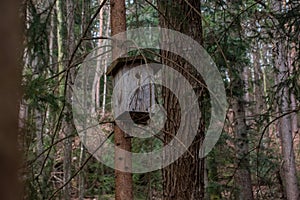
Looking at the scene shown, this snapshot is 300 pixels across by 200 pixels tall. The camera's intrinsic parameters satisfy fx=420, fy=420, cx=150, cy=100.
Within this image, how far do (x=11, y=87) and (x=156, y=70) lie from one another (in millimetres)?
3044

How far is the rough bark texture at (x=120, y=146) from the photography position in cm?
297

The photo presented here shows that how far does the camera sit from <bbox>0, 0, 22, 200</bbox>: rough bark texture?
18.0 inches

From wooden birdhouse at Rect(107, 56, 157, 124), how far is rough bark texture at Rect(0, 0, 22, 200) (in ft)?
8.43

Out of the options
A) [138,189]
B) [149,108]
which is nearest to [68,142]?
[138,189]

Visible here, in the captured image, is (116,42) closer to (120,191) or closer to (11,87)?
(120,191)

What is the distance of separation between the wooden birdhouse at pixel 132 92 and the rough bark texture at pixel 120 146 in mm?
107

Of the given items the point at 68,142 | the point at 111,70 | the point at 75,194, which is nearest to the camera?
the point at 111,70

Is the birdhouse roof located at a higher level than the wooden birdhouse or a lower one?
higher

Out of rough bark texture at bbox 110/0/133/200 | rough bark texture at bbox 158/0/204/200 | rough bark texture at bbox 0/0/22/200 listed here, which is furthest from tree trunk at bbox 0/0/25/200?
rough bark texture at bbox 158/0/204/200

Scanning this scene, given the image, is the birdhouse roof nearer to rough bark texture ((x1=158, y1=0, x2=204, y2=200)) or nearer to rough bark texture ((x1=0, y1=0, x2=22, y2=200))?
rough bark texture ((x1=158, y1=0, x2=204, y2=200))

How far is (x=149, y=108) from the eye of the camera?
3.16 metres

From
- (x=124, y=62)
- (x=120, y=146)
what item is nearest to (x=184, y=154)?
(x=120, y=146)

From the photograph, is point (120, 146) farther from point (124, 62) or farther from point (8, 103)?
point (8, 103)

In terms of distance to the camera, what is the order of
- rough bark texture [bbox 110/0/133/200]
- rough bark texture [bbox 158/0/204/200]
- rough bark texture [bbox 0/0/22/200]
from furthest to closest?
rough bark texture [bbox 158/0/204/200] < rough bark texture [bbox 110/0/133/200] < rough bark texture [bbox 0/0/22/200]
